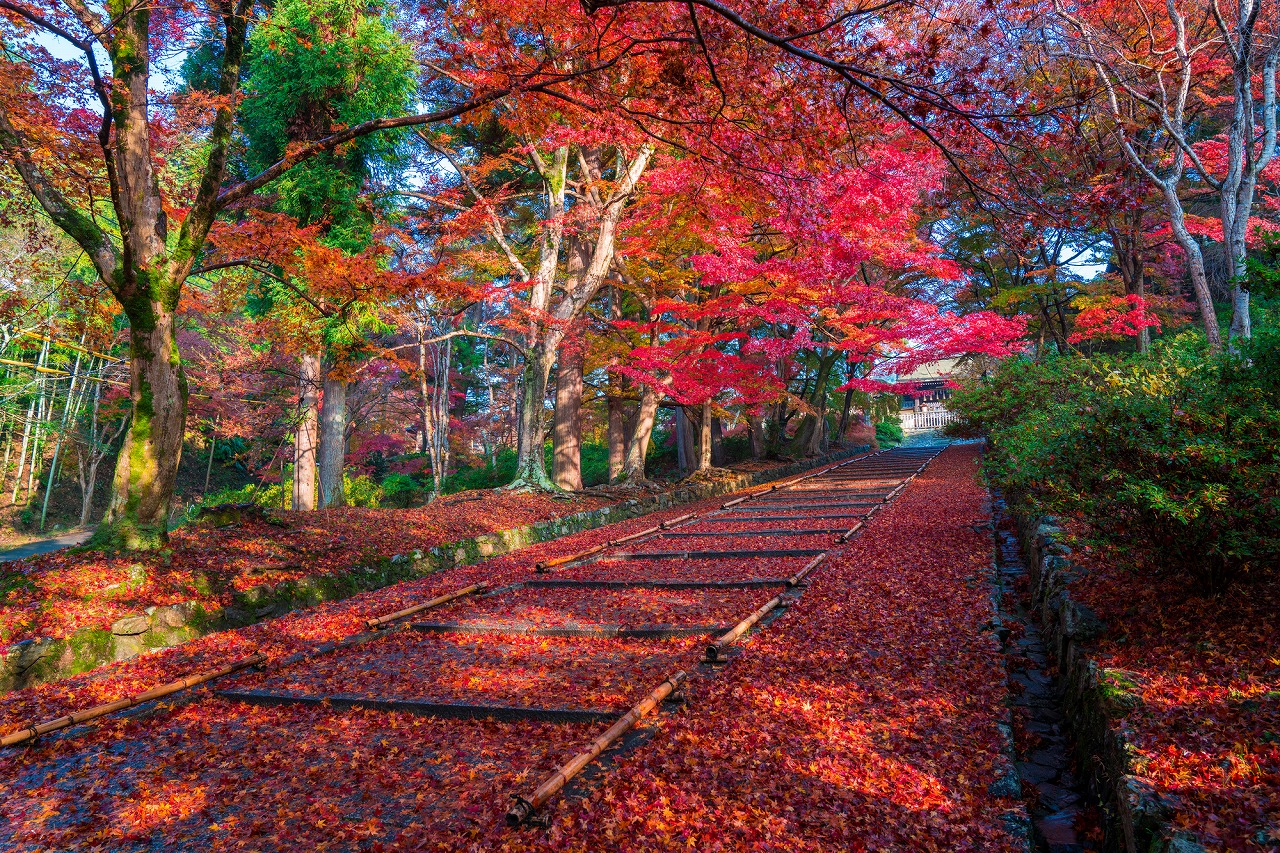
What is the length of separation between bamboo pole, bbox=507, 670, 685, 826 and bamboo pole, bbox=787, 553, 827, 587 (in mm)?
2294

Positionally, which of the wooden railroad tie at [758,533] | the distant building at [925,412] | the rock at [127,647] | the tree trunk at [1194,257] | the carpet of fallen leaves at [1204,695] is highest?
the tree trunk at [1194,257]

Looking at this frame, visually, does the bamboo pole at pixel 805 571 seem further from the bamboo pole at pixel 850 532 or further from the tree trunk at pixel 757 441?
the tree trunk at pixel 757 441

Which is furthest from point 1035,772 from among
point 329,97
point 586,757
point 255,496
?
point 255,496

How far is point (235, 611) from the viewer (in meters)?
6.47

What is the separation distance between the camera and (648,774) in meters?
2.80

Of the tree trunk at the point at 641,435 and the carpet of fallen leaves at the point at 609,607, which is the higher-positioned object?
the tree trunk at the point at 641,435

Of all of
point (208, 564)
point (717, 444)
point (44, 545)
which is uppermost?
point (717, 444)

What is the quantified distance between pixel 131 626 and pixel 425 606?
2324 mm

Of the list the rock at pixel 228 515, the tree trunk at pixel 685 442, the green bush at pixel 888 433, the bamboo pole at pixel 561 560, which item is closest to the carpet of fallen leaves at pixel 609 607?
the bamboo pole at pixel 561 560

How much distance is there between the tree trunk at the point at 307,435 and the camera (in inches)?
526

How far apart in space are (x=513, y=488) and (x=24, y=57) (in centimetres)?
842

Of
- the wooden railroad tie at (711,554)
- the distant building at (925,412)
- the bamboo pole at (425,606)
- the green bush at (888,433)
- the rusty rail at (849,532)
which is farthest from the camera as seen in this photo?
the distant building at (925,412)

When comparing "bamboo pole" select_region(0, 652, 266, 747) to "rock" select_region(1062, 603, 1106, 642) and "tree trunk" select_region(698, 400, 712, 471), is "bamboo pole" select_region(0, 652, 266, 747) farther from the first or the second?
"tree trunk" select_region(698, 400, 712, 471)

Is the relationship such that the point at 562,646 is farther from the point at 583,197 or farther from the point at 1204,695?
the point at 583,197
